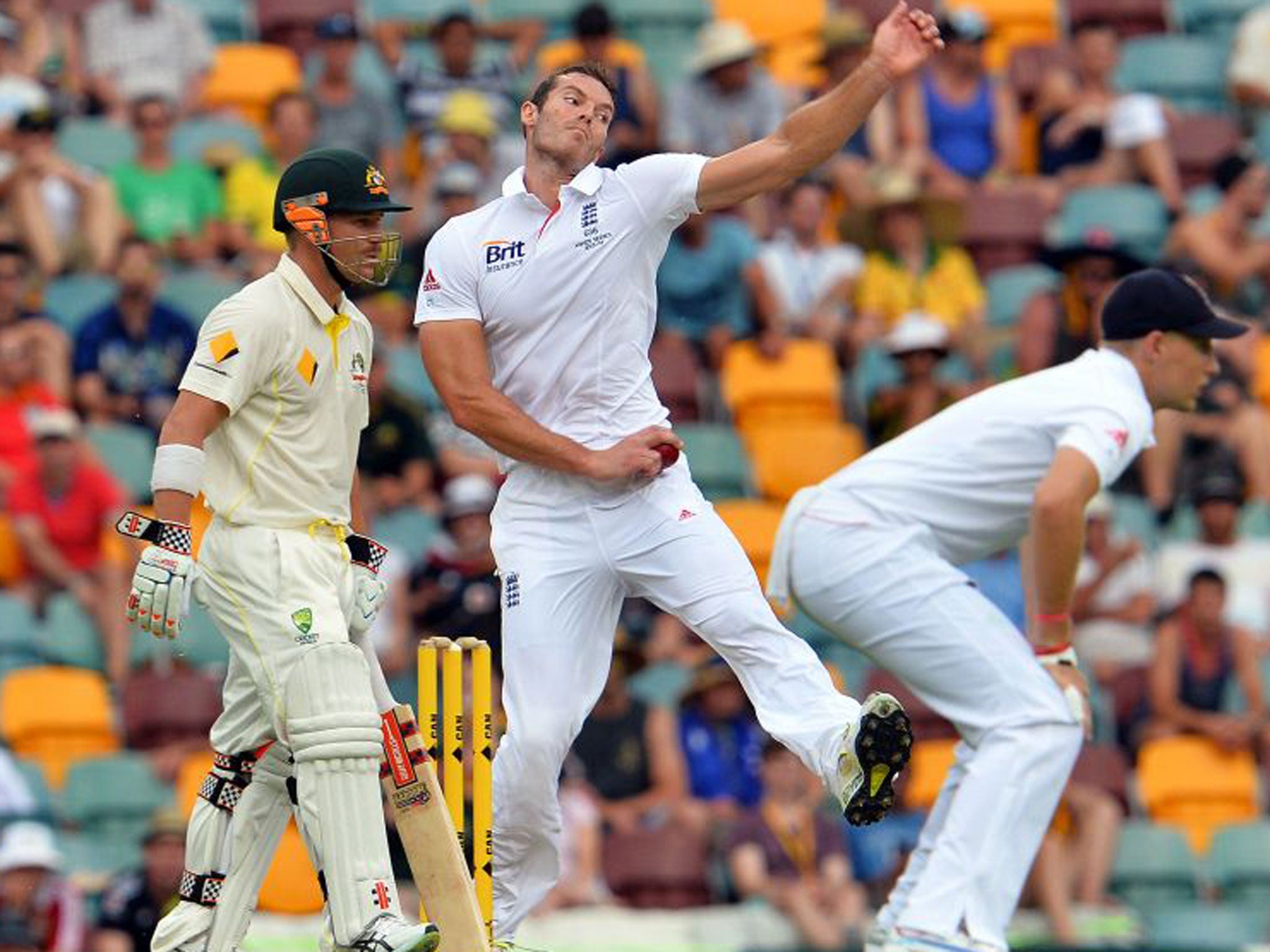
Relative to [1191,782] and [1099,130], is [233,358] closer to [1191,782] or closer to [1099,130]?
[1191,782]

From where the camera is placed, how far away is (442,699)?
336 inches

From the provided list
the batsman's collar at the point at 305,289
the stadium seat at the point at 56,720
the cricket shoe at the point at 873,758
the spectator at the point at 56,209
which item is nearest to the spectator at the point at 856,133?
the spectator at the point at 56,209

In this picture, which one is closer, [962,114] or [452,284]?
[452,284]

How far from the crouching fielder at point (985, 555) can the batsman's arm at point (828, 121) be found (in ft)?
3.91

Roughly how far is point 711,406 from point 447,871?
6848mm

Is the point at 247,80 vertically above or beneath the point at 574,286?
above

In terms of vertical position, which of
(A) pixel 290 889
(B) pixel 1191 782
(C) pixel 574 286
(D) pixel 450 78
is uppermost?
(D) pixel 450 78

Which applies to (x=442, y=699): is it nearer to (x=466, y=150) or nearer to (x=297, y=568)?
(x=297, y=568)

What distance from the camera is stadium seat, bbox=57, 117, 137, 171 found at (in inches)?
589

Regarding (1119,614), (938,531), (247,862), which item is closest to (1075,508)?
(938,531)

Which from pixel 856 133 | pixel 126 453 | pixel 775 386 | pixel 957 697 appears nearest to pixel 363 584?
pixel 957 697

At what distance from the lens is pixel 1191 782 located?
44.0ft

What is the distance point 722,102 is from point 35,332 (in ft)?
13.7

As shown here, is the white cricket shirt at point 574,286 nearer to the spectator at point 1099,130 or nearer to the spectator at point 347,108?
the spectator at point 347,108
